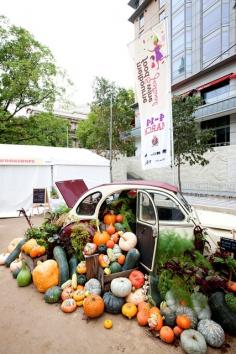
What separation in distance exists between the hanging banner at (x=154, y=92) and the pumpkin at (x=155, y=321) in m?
2.90

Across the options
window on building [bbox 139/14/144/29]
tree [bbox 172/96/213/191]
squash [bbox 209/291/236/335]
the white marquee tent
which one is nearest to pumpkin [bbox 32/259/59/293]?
squash [bbox 209/291/236/335]

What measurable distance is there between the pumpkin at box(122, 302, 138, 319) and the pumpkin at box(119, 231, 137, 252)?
0.87 meters

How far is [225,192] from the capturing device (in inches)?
566

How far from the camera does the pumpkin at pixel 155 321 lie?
284cm

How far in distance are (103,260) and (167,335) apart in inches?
56.0

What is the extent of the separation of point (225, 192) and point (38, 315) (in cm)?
1389

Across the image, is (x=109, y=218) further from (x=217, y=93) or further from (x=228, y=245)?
(x=217, y=93)

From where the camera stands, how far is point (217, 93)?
19453 mm

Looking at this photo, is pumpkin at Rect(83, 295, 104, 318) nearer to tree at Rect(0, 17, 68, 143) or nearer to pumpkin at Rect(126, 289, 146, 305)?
pumpkin at Rect(126, 289, 146, 305)

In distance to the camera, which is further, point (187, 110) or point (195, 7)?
point (195, 7)

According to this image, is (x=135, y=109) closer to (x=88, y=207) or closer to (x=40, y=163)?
(x=40, y=163)

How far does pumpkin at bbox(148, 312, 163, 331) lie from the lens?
9.32 ft

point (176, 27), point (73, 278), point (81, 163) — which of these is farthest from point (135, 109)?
point (73, 278)

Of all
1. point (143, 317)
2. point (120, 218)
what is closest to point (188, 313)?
point (143, 317)
